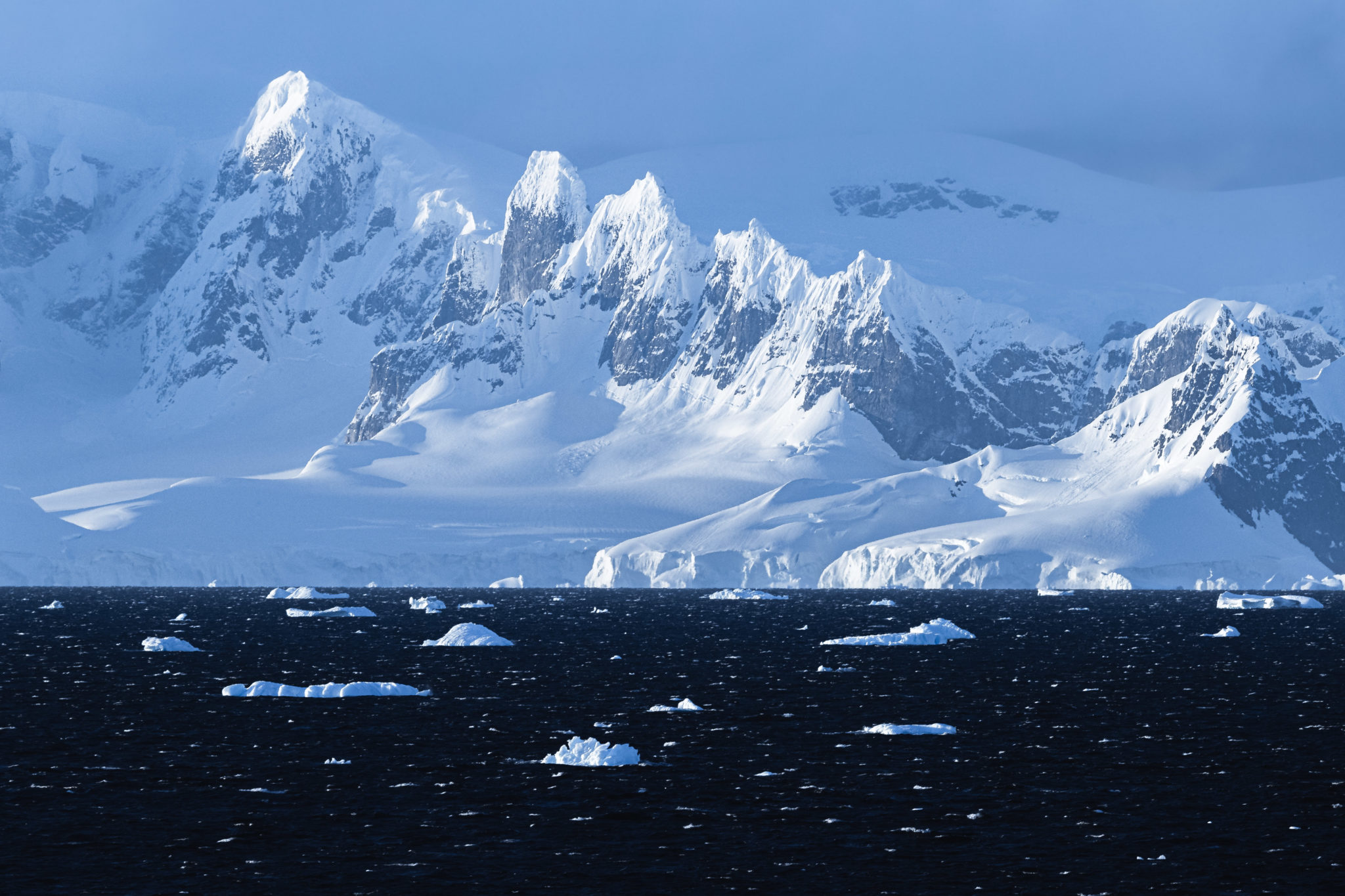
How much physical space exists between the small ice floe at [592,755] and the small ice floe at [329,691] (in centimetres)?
2323

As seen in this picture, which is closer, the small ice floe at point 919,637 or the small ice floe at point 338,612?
the small ice floe at point 919,637

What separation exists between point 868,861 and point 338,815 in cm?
1592

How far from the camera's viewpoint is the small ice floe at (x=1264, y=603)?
19025 cm

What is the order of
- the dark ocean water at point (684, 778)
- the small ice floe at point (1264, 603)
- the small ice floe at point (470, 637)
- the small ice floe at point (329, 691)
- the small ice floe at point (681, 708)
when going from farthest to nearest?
the small ice floe at point (1264, 603) → the small ice floe at point (470, 637) → the small ice floe at point (329, 691) → the small ice floe at point (681, 708) → the dark ocean water at point (684, 778)

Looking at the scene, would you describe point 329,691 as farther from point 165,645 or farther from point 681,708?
point 165,645

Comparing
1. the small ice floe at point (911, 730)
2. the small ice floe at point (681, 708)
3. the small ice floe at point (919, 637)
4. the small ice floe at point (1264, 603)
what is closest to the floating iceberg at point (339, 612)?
the small ice floe at point (919, 637)

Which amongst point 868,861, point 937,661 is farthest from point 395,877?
point 937,661

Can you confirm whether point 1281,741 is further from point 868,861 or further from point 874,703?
point 868,861

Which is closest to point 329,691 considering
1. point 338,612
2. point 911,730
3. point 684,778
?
point 911,730

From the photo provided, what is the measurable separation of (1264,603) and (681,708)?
130 m

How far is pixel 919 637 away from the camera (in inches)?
5034

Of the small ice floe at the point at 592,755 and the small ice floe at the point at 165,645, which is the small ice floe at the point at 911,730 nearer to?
the small ice floe at the point at 592,755

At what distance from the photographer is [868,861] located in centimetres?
4788

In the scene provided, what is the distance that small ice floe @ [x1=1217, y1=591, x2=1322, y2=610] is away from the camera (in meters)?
190
